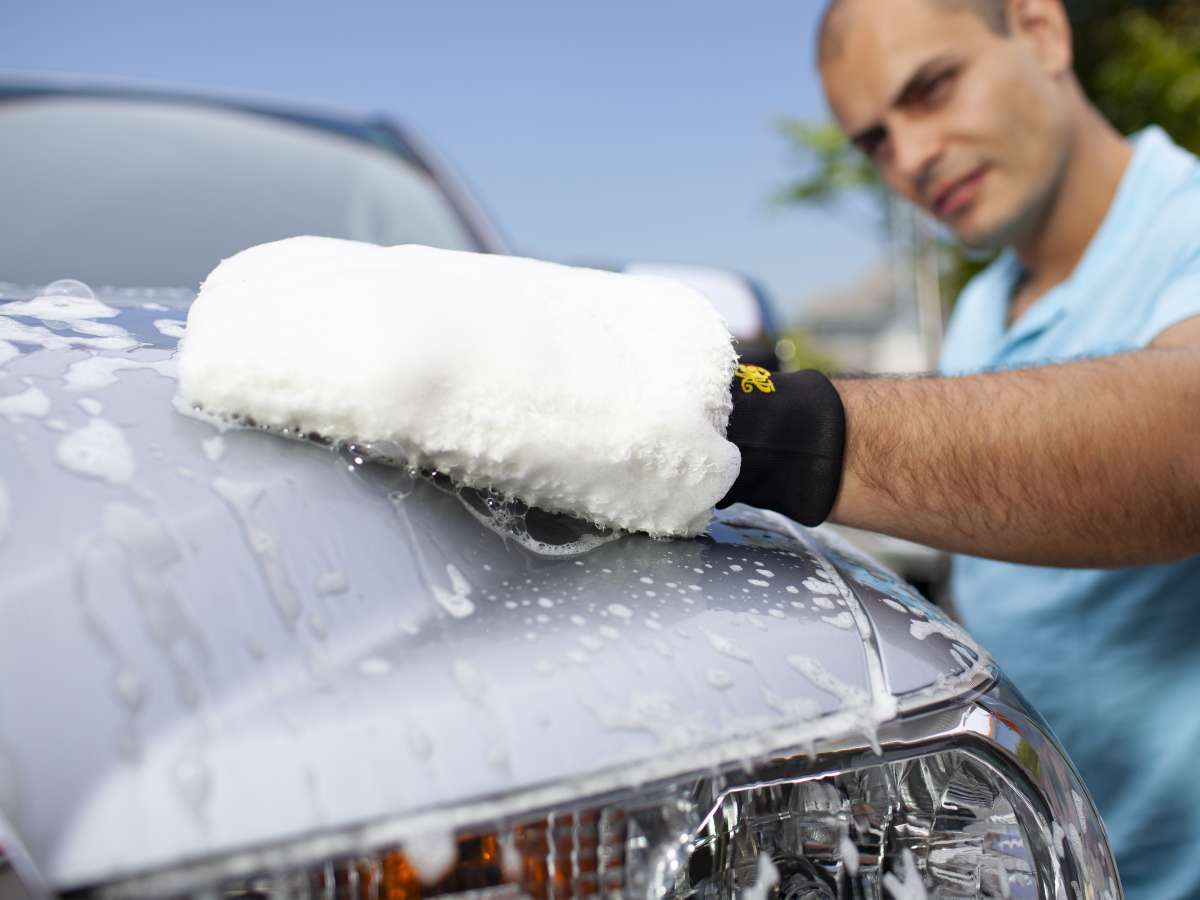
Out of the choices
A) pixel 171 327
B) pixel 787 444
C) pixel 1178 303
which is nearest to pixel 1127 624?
pixel 1178 303

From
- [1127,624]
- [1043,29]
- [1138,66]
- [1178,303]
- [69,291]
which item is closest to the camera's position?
[69,291]

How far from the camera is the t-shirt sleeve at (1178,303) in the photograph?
1.27 meters

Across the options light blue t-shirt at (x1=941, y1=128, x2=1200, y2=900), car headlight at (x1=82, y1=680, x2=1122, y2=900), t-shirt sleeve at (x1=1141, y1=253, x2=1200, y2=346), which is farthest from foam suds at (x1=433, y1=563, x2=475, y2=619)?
t-shirt sleeve at (x1=1141, y1=253, x2=1200, y2=346)

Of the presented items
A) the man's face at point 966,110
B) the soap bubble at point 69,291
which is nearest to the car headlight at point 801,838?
the soap bubble at point 69,291

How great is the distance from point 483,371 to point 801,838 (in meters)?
0.39

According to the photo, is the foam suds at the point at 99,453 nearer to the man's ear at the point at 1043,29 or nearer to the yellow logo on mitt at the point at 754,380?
the yellow logo on mitt at the point at 754,380

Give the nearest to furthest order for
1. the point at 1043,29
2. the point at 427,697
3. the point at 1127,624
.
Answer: the point at 427,697
the point at 1127,624
the point at 1043,29

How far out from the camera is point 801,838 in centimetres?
62

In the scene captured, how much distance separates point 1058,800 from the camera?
0.67 metres

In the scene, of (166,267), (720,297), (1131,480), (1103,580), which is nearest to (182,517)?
(1131,480)

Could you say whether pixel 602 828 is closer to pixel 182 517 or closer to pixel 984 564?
pixel 182 517

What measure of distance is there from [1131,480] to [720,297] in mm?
923

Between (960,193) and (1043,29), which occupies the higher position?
(1043,29)

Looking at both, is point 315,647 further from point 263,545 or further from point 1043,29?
point 1043,29
